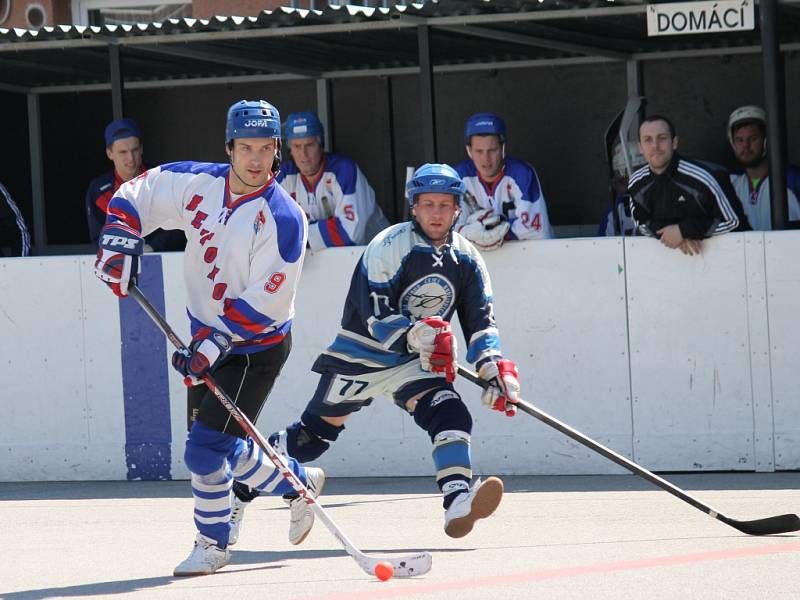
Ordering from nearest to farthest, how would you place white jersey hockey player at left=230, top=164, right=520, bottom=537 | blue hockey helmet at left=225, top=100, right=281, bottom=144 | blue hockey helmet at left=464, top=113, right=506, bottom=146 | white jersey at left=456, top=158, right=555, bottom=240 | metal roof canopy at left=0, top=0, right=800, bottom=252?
blue hockey helmet at left=225, top=100, right=281, bottom=144 → white jersey hockey player at left=230, top=164, right=520, bottom=537 → metal roof canopy at left=0, top=0, right=800, bottom=252 → white jersey at left=456, top=158, right=555, bottom=240 → blue hockey helmet at left=464, top=113, right=506, bottom=146

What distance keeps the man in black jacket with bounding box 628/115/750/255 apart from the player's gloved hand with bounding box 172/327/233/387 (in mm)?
3195

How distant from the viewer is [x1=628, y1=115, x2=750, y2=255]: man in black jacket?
318 inches

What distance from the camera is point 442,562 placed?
5953 millimetres

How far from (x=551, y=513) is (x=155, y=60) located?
4680 millimetres

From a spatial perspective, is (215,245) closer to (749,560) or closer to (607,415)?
(749,560)

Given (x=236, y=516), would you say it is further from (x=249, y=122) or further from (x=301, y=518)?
(x=249, y=122)

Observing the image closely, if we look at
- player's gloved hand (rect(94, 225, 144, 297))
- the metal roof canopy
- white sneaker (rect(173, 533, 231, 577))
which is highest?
the metal roof canopy

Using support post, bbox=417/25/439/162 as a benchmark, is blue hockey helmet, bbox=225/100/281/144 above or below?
below

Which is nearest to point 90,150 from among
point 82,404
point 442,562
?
point 82,404

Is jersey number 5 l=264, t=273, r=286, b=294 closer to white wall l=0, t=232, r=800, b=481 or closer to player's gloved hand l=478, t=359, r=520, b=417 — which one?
player's gloved hand l=478, t=359, r=520, b=417

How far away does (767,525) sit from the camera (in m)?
6.30

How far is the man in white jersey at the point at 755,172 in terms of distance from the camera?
29.0 feet

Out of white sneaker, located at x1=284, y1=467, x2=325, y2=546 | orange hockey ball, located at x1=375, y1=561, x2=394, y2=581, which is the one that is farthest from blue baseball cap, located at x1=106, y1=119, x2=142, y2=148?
orange hockey ball, located at x1=375, y1=561, x2=394, y2=581

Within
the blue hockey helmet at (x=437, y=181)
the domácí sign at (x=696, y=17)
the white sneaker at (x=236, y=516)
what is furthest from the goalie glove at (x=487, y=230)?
the white sneaker at (x=236, y=516)
